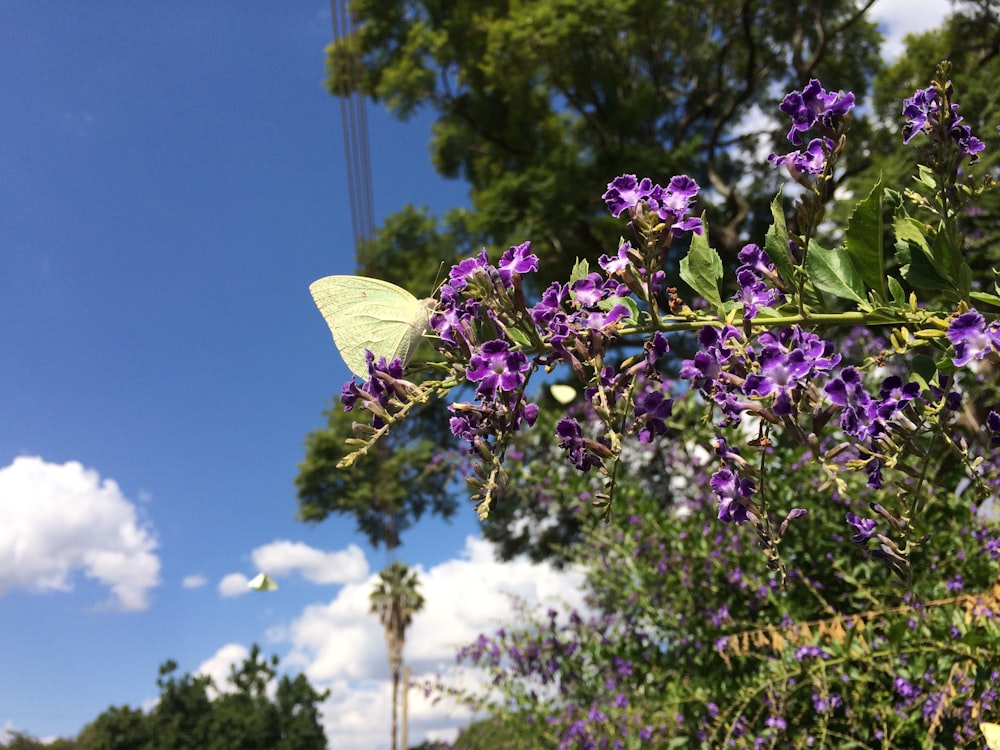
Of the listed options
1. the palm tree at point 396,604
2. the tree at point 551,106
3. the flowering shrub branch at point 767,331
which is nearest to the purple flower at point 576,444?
the flowering shrub branch at point 767,331

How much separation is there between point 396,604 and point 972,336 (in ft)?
73.2

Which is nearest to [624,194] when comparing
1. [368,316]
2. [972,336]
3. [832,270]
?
[832,270]

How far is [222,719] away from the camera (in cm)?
2695

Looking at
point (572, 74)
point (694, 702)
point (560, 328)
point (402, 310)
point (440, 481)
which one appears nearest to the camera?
point (560, 328)

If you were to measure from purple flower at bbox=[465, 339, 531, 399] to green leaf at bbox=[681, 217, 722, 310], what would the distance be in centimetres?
33

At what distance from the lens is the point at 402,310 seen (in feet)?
6.09

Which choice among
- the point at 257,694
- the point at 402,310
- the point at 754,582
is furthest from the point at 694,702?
the point at 257,694

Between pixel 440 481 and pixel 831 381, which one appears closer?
pixel 831 381

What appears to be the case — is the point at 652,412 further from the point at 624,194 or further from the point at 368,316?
the point at 368,316

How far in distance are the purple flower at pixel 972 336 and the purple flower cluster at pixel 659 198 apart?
0.46 meters

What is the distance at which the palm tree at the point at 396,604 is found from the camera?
21.7 m

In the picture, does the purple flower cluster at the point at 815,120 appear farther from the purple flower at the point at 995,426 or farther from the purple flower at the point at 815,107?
the purple flower at the point at 995,426

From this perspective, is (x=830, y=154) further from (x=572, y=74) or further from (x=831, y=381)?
(x=572, y=74)

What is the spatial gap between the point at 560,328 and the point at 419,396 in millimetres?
305
